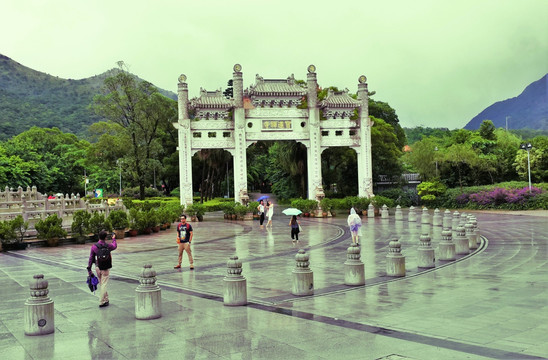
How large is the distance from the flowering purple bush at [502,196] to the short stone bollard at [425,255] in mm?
26909

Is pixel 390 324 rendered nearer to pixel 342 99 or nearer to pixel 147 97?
pixel 342 99

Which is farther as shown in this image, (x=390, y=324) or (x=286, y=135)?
(x=286, y=135)

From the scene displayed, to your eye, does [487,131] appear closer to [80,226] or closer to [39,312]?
[80,226]

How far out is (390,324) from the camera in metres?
7.47

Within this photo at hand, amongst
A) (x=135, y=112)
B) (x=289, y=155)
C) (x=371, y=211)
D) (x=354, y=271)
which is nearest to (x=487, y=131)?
(x=289, y=155)

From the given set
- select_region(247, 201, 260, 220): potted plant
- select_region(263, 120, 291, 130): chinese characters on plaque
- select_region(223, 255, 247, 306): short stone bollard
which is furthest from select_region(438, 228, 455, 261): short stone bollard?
select_region(263, 120, 291, 130): chinese characters on plaque

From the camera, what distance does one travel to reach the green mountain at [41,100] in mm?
95000

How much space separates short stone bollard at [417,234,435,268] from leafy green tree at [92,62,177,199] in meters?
35.1

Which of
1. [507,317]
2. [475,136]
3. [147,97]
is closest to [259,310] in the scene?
[507,317]

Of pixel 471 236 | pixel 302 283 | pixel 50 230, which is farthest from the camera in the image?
pixel 50 230

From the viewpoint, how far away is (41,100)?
116 meters

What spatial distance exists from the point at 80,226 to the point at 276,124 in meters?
19.5

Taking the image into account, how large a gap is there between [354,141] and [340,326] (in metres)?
32.3

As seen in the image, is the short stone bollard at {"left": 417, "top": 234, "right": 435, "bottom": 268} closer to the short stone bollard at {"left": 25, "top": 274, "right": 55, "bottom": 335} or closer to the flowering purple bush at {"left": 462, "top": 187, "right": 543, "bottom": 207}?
the short stone bollard at {"left": 25, "top": 274, "right": 55, "bottom": 335}
